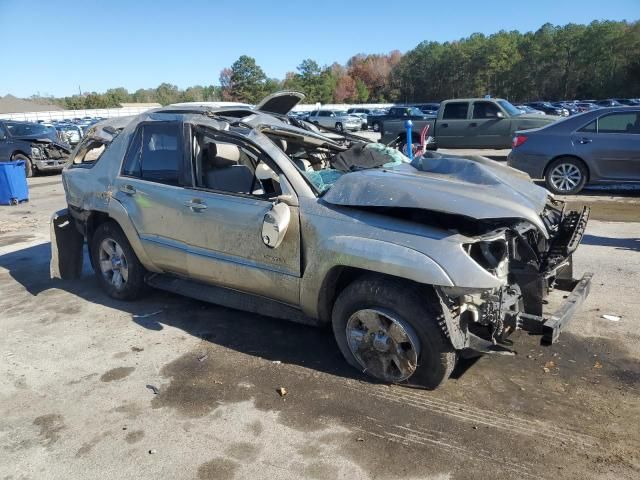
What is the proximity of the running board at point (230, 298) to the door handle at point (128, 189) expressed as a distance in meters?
0.82

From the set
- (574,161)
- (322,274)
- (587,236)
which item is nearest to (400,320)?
(322,274)

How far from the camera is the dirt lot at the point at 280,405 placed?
2896 millimetres

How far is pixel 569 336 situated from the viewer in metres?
4.29

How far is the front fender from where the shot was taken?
313 centimetres

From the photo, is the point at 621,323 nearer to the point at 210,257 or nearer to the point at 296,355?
the point at 296,355

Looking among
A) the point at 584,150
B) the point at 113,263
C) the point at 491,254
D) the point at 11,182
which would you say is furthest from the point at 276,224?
the point at 11,182

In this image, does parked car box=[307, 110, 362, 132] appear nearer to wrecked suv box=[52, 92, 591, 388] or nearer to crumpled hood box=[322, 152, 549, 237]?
wrecked suv box=[52, 92, 591, 388]

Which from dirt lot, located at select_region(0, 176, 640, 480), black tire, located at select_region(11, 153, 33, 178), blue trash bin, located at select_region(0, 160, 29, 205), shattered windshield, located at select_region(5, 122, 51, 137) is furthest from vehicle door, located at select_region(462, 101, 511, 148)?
black tire, located at select_region(11, 153, 33, 178)

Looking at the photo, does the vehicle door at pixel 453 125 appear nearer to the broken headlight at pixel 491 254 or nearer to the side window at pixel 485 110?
the side window at pixel 485 110

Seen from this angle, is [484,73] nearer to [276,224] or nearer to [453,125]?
[453,125]

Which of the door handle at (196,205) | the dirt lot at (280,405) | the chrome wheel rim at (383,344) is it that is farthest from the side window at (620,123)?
the door handle at (196,205)

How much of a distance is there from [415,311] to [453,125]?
13599 millimetres

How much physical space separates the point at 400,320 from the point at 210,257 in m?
1.73

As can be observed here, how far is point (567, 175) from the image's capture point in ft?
32.1
